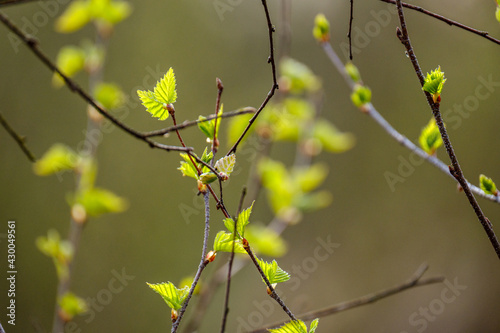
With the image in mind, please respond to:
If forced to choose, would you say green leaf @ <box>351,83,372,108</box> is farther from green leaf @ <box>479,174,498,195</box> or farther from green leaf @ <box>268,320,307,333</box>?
green leaf @ <box>268,320,307,333</box>

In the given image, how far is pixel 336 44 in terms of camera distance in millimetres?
4012

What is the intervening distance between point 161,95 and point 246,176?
10.2 feet

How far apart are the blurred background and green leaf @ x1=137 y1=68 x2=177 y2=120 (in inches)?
95.1

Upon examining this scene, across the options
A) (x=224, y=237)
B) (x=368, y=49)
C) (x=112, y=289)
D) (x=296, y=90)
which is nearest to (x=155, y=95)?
(x=224, y=237)

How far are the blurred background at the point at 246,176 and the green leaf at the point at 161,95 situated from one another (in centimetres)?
242

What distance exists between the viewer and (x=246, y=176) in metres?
3.88

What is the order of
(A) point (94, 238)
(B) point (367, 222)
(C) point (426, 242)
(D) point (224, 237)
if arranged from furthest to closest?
1. (B) point (367, 222)
2. (C) point (426, 242)
3. (A) point (94, 238)
4. (D) point (224, 237)

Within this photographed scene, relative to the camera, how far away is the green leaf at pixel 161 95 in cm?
77

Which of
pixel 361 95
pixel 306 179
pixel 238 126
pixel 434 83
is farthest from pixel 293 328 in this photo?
pixel 306 179

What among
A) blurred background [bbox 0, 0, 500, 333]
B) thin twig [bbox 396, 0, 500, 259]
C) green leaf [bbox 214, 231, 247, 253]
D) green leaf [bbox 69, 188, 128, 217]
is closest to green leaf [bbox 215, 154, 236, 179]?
green leaf [bbox 214, 231, 247, 253]

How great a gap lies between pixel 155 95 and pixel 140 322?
2916mm

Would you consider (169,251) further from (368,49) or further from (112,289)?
(368,49)

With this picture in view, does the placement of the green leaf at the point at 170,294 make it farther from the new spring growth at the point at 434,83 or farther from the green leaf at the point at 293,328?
the new spring growth at the point at 434,83

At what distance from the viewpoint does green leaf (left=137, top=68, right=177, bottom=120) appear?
765mm
